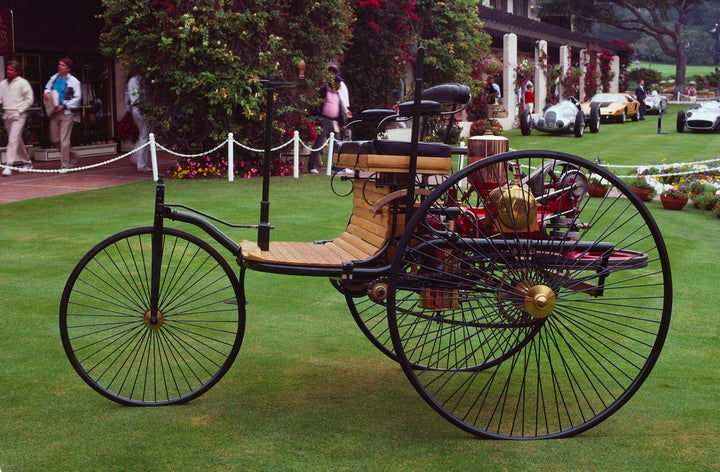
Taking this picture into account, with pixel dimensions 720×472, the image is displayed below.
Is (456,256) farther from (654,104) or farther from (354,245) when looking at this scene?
(654,104)

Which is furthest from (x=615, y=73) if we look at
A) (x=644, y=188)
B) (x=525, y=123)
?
(x=644, y=188)

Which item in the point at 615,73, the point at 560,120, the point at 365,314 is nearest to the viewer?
the point at 365,314

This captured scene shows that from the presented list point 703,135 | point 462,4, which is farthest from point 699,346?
point 703,135

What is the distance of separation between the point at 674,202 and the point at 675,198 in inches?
2.4

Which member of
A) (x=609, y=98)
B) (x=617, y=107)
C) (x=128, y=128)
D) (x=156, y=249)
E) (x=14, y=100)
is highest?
(x=609, y=98)

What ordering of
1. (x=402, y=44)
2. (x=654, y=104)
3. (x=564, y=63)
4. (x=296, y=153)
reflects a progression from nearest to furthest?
(x=296, y=153), (x=402, y=44), (x=564, y=63), (x=654, y=104)

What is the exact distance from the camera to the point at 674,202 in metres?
13.7

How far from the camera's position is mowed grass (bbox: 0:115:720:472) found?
163 inches

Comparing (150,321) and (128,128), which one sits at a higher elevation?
(128,128)

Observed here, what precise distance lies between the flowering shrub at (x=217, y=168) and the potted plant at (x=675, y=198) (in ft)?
21.8

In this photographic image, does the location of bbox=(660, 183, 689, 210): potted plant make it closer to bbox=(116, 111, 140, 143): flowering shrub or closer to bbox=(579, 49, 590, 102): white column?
bbox=(116, 111, 140, 143): flowering shrub

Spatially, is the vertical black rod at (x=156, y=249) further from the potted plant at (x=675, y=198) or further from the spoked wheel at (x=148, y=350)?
the potted plant at (x=675, y=198)

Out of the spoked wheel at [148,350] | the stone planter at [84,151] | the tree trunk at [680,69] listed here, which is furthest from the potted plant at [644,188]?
the tree trunk at [680,69]

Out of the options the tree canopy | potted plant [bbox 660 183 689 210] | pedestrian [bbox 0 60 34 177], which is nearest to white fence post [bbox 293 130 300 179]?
the tree canopy
